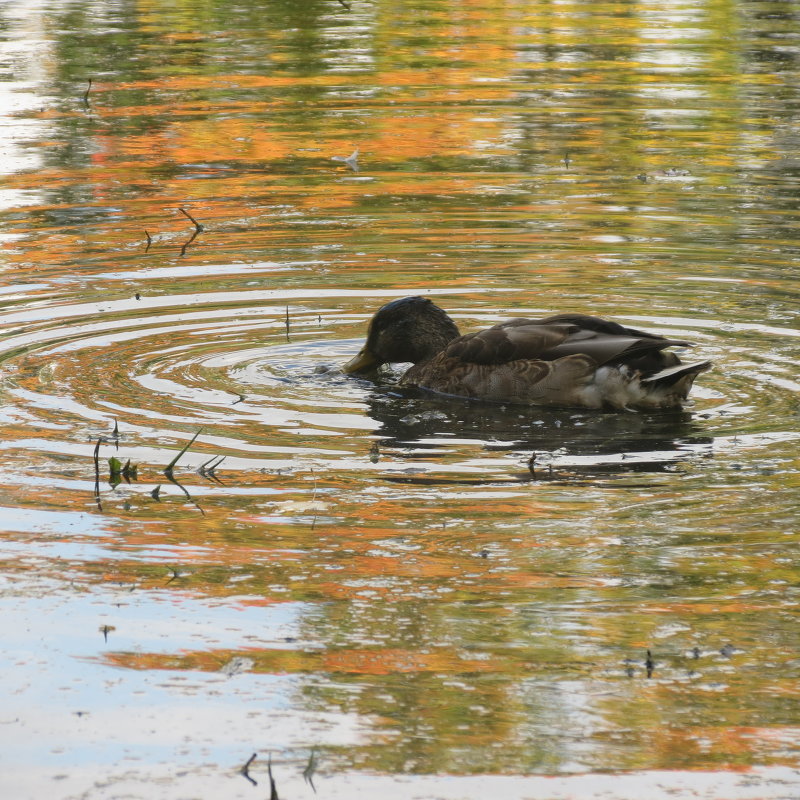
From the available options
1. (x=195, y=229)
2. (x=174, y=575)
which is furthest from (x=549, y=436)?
(x=195, y=229)

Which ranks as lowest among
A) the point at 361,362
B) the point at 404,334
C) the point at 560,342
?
the point at 361,362

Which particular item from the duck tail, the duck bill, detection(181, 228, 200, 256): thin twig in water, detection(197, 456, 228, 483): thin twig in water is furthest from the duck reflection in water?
detection(181, 228, 200, 256): thin twig in water

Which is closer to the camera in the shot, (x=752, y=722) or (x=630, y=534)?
(x=752, y=722)

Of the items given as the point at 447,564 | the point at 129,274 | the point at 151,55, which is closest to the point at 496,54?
the point at 151,55

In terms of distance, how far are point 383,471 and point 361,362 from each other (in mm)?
2412

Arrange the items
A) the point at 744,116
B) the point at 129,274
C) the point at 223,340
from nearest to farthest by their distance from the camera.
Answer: the point at 223,340, the point at 129,274, the point at 744,116

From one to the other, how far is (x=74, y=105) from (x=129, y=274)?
26.6 ft

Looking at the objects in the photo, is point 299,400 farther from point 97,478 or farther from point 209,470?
point 97,478

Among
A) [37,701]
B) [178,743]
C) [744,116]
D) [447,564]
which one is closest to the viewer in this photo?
[178,743]

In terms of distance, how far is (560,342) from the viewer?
9070mm

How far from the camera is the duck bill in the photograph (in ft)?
33.2

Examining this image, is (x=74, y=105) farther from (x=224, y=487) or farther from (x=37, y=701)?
(x=37, y=701)

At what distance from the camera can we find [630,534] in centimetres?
679

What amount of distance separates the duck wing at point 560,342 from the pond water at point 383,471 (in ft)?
1.07
